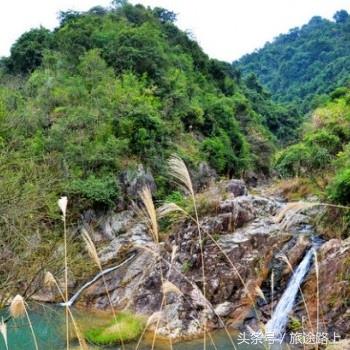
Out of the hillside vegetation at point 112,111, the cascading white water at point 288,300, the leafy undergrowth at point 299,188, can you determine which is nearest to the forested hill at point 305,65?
the hillside vegetation at point 112,111

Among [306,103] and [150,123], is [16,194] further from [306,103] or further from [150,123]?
[306,103]

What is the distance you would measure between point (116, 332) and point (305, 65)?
152 ft

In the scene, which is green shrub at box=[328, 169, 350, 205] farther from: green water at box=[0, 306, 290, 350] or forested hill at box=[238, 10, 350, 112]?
forested hill at box=[238, 10, 350, 112]

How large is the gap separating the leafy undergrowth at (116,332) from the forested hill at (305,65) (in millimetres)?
32766

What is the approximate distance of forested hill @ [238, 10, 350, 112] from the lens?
43.7 m

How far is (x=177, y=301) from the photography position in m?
11.4

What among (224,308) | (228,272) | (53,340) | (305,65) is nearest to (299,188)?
→ (228,272)

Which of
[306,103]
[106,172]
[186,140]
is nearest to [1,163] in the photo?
[106,172]

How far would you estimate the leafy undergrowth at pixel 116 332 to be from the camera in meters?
9.84

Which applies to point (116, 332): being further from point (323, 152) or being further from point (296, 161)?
point (296, 161)

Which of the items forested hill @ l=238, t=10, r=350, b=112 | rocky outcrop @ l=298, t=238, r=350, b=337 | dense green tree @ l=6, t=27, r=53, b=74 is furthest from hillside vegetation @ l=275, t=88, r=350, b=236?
forested hill @ l=238, t=10, r=350, b=112

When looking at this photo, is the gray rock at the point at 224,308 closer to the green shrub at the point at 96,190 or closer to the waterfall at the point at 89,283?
the waterfall at the point at 89,283

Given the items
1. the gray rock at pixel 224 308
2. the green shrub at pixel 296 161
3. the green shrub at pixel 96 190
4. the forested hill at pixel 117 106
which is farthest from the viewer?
the forested hill at pixel 117 106

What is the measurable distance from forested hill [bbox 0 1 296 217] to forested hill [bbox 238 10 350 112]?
14.2 metres
